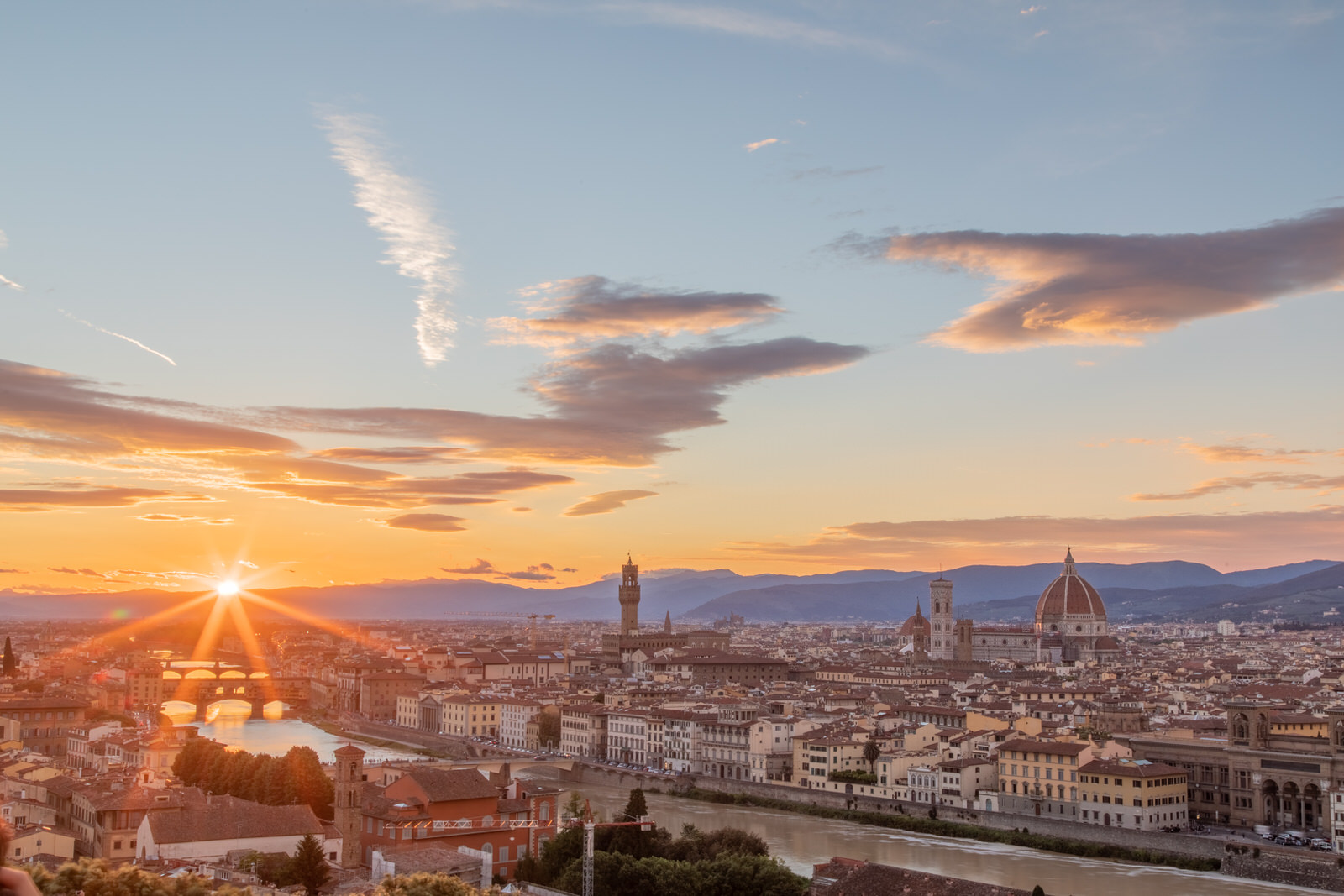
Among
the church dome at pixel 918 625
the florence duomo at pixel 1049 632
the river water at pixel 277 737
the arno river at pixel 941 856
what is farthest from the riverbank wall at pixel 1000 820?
the church dome at pixel 918 625

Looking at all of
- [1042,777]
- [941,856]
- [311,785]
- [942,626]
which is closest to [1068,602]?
[942,626]

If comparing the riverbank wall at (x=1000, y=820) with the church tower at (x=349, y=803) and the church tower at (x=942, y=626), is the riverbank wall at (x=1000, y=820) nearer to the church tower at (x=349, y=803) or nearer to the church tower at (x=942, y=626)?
the church tower at (x=349, y=803)

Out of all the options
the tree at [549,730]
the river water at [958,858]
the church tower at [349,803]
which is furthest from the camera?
the tree at [549,730]

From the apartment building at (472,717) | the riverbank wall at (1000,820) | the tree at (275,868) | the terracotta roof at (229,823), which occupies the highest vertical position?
the terracotta roof at (229,823)

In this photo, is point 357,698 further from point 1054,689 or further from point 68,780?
point 68,780

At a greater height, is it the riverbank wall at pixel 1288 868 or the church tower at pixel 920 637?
the church tower at pixel 920 637

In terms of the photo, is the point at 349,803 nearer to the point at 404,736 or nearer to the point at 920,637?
the point at 404,736

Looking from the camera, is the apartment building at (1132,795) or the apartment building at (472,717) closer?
the apartment building at (1132,795)
